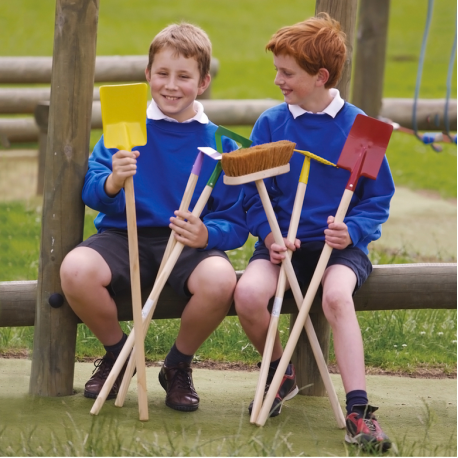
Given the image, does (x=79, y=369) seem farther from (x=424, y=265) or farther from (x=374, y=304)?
(x=424, y=265)

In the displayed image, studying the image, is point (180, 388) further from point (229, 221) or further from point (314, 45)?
point (314, 45)

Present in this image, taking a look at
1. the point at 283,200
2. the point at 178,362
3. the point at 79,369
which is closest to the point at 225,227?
the point at 283,200

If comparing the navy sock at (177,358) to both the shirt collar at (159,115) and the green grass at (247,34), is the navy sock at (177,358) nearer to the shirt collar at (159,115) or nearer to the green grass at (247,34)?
the shirt collar at (159,115)

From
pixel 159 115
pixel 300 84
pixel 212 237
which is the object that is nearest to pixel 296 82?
pixel 300 84

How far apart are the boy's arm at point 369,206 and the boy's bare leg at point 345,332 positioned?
7.3 inches

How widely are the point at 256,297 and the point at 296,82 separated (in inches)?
28.2


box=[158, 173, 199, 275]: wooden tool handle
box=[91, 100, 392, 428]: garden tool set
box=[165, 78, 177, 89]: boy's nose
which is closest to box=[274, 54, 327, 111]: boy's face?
box=[91, 100, 392, 428]: garden tool set

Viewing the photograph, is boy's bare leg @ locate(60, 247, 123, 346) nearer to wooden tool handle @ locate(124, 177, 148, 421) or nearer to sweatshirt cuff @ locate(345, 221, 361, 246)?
wooden tool handle @ locate(124, 177, 148, 421)

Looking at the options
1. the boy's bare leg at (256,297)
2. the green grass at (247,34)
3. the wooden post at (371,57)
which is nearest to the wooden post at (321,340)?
the boy's bare leg at (256,297)

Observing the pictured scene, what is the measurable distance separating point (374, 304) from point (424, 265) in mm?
231

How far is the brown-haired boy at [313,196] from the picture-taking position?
250cm

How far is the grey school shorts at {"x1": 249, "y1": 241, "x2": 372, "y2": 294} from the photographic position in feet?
8.49

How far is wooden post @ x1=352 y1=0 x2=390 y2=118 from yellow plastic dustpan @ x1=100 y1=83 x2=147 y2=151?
366 centimetres

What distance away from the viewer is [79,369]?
309cm
